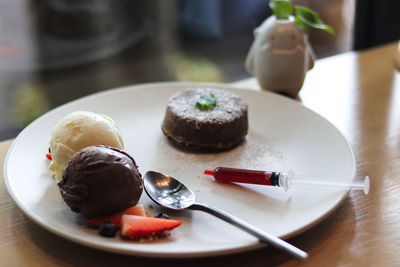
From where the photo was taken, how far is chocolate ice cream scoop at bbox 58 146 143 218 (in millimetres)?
868

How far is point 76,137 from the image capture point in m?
1.05

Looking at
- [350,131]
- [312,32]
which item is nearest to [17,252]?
[350,131]

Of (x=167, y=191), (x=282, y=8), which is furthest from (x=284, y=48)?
(x=167, y=191)

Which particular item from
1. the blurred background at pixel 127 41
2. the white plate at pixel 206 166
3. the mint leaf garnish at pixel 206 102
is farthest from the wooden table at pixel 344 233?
the blurred background at pixel 127 41

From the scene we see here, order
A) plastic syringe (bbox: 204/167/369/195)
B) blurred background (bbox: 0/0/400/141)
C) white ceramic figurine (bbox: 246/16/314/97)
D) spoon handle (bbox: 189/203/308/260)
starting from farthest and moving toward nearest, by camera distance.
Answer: blurred background (bbox: 0/0/400/141) → white ceramic figurine (bbox: 246/16/314/97) → plastic syringe (bbox: 204/167/369/195) → spoon handle (bbox: 189/203/308/260)

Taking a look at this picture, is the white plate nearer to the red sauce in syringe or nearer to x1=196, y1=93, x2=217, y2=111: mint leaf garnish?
the red sauce in syringe

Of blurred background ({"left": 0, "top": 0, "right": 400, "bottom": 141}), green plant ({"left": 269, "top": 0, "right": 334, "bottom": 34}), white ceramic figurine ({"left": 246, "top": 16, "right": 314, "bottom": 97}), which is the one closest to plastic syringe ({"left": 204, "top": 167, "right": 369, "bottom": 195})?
white ceramic figurine ({"left": 246, "top": 16, "right": 314, "bottom": 97})

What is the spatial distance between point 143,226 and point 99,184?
115mm

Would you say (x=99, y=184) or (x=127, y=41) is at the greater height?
(x=99, y=184)

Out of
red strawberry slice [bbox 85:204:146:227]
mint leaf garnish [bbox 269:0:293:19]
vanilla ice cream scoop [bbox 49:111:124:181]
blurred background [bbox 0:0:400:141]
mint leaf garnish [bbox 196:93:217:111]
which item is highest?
mint leaf garnish [bbox 269:0:293:19]

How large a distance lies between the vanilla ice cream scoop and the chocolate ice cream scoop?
0.14 metres

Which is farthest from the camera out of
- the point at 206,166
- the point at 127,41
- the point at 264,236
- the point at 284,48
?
the point at 127,41

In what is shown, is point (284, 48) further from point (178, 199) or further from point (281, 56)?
point (178, 199)

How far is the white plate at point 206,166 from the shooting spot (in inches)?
33.5
